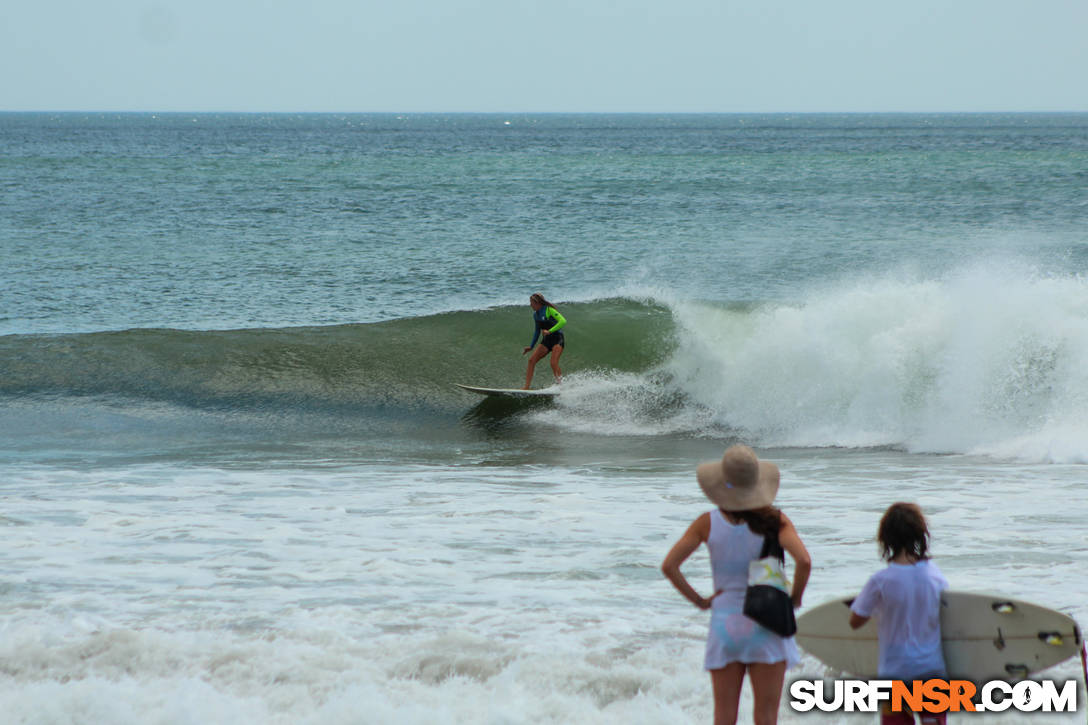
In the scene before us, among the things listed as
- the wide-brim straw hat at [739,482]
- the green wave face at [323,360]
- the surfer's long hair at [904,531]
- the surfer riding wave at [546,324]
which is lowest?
the green wave face at [323,360]

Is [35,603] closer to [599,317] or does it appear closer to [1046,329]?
[1046,329]

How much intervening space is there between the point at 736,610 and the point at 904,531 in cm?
60

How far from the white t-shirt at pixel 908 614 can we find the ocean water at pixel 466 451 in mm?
1079

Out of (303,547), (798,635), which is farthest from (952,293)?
(798,635)

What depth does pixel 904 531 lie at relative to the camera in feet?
11.4

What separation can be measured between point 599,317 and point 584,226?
1573 cm

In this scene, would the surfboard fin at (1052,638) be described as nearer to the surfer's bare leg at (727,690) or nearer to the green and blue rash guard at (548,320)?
the surfer's bare leg at (727,690)

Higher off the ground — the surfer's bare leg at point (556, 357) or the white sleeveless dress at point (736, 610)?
the white sleeveless dress at point (736, 610)

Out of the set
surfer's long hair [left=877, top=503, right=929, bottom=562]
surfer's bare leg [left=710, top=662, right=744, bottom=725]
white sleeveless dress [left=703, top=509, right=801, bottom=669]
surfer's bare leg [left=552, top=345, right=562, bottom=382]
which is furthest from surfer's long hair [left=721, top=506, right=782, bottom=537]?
surfer's bare leg [left=552, top=345, right=562, bottom=382]

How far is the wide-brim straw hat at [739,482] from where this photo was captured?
347 cm

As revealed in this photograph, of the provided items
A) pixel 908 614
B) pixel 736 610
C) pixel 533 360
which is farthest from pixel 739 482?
pixel 533 360

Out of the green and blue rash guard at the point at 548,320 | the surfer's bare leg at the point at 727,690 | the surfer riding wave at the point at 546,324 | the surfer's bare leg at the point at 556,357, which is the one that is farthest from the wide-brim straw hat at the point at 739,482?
the surfer's bare leg at the point at 556,357

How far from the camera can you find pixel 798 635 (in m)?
3.89

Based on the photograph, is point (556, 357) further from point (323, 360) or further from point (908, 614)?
point (908, 614)
